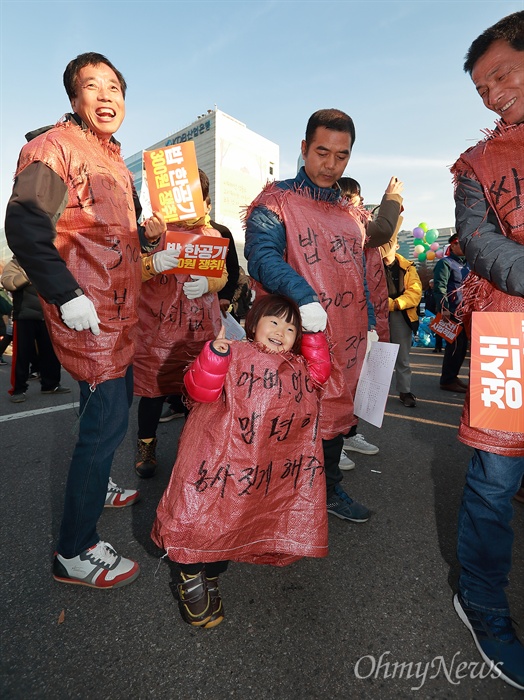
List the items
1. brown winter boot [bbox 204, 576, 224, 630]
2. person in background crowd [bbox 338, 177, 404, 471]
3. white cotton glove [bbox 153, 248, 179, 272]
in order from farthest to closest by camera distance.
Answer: person in background crowd [bbox 338, 177, 404, 471]
white cotton glove [bbox 153, 248, 179, 272]
brown winter boot [bbox 204, 576, 224, 630]

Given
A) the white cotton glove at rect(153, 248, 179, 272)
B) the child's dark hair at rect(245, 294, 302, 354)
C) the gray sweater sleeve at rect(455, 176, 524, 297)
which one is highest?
the gray sweater sleeve at rect(455, 176, 524, 297)

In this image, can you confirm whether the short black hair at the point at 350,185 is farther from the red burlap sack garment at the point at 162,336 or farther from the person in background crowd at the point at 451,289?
the person in background crowd at the point at 451,289

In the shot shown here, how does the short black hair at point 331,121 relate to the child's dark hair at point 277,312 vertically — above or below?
above

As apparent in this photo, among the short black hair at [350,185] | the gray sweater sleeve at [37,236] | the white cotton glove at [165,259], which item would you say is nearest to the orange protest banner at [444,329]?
the short black hair at [350,185]

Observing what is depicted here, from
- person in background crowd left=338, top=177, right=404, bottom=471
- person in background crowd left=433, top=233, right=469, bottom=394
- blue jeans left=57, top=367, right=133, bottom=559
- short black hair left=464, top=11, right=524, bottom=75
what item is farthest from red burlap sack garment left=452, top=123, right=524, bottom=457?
person in background crowd left=433, top=233, right=469, bottom=394

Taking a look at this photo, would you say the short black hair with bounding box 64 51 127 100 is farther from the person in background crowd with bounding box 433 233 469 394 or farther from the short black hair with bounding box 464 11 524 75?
the person in background crowd with bounding box 433 233 469 394

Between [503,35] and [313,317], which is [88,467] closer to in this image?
[313,317]

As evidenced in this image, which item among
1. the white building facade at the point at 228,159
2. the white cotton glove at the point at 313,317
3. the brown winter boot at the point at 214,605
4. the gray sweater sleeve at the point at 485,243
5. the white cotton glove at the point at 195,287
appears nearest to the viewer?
the gray sweater sleeve at the point at 485,243

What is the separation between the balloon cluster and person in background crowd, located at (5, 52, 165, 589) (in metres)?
11.9

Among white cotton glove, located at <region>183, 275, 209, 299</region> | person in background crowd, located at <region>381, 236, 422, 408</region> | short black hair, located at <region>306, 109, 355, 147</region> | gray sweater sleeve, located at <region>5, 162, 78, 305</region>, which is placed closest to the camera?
gray sweater sleeve, located at <region>5, 162, 78, 305</region>

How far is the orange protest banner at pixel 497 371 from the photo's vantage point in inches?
47.1

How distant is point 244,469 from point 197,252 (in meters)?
1.18

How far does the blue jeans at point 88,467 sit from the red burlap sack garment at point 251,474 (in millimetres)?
335

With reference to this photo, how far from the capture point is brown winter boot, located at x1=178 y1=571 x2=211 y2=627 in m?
Answer: 1.41
